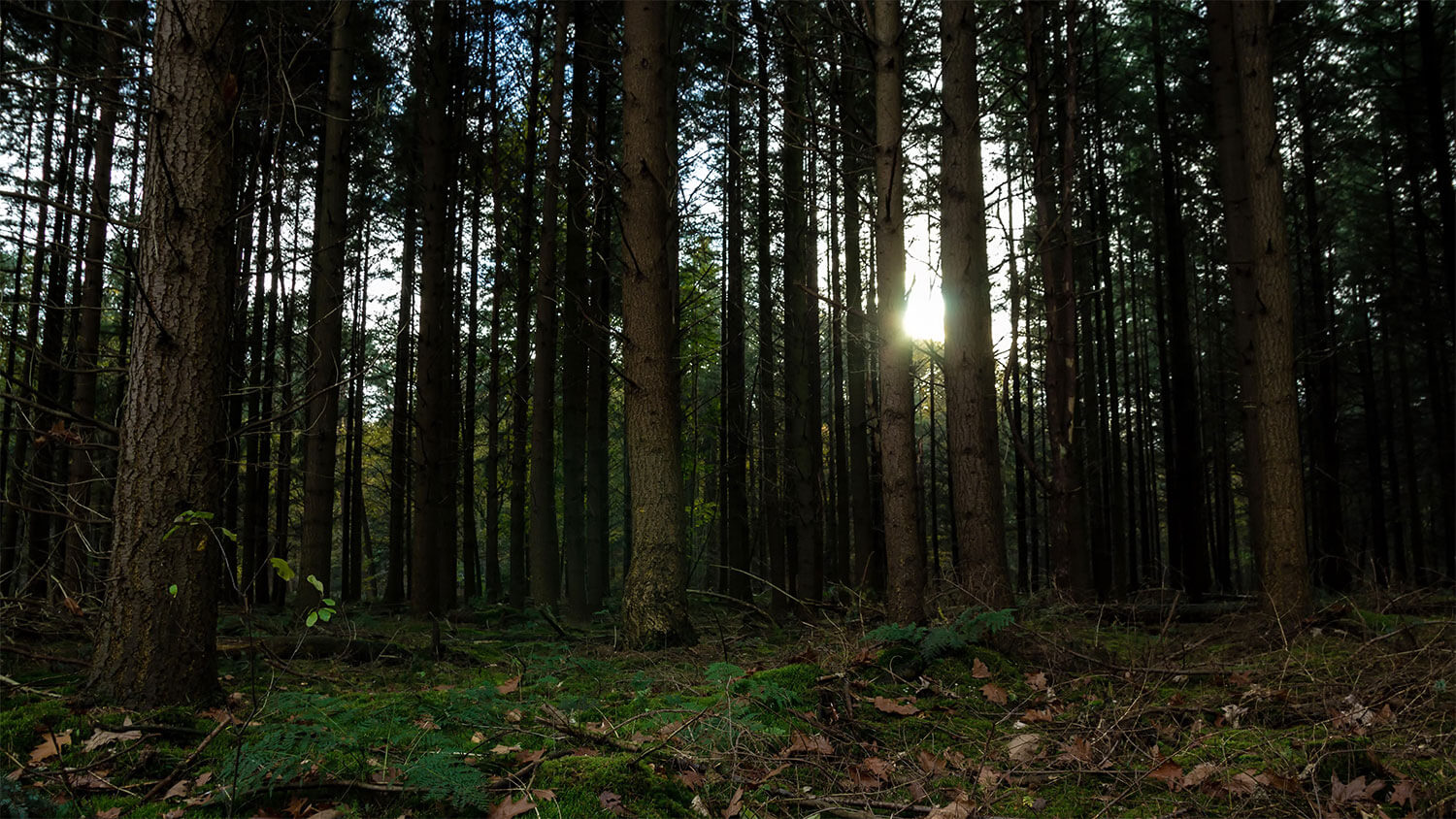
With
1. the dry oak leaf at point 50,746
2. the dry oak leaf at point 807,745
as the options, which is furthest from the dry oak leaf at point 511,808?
the dry oak leaf at point 50,746

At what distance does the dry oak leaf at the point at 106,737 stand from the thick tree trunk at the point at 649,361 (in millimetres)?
3941

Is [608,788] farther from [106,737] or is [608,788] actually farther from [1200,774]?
[1200,774]

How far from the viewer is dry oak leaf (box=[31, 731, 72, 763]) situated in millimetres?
2799

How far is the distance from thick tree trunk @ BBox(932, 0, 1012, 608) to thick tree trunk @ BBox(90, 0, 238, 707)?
551 cm

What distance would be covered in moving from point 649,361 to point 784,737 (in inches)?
167

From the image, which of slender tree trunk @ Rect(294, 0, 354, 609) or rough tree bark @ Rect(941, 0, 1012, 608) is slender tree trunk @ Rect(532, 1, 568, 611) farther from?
rough tree bark @ Rect(941, 0, 1012, 608)

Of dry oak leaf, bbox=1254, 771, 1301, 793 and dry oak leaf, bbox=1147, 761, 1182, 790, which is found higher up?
dry oak leaf, bbox=1254, 771, 1301, 793

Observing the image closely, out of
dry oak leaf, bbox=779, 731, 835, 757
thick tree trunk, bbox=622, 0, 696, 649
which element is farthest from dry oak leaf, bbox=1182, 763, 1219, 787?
thick tree trunk, bbox=622, 0, 696, 649

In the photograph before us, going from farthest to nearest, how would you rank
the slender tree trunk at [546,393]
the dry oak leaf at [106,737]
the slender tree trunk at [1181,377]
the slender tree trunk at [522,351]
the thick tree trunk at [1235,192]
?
1. the slender tree trunk at [1181,377]
2. the slender tree trunk at [522,351]
3. the slender tree trunk at [546,393]
4. the thick tree trunk at [1235,192]
5. the dry oak leaf at [106,737]

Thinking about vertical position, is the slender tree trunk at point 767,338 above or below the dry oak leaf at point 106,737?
above

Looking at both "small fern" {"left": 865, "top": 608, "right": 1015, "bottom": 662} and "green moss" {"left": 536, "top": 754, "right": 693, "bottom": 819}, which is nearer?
"green moss" {"left": 536, "top": 754, "right": 693, "bottom": 819}

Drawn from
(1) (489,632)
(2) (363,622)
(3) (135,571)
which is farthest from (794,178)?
(3) (135,571)

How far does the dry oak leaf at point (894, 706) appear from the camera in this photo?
402 centimetres

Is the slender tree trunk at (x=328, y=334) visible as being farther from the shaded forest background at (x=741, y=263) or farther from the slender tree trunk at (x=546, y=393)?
the slender tree trunk at (x=546, y=393)
